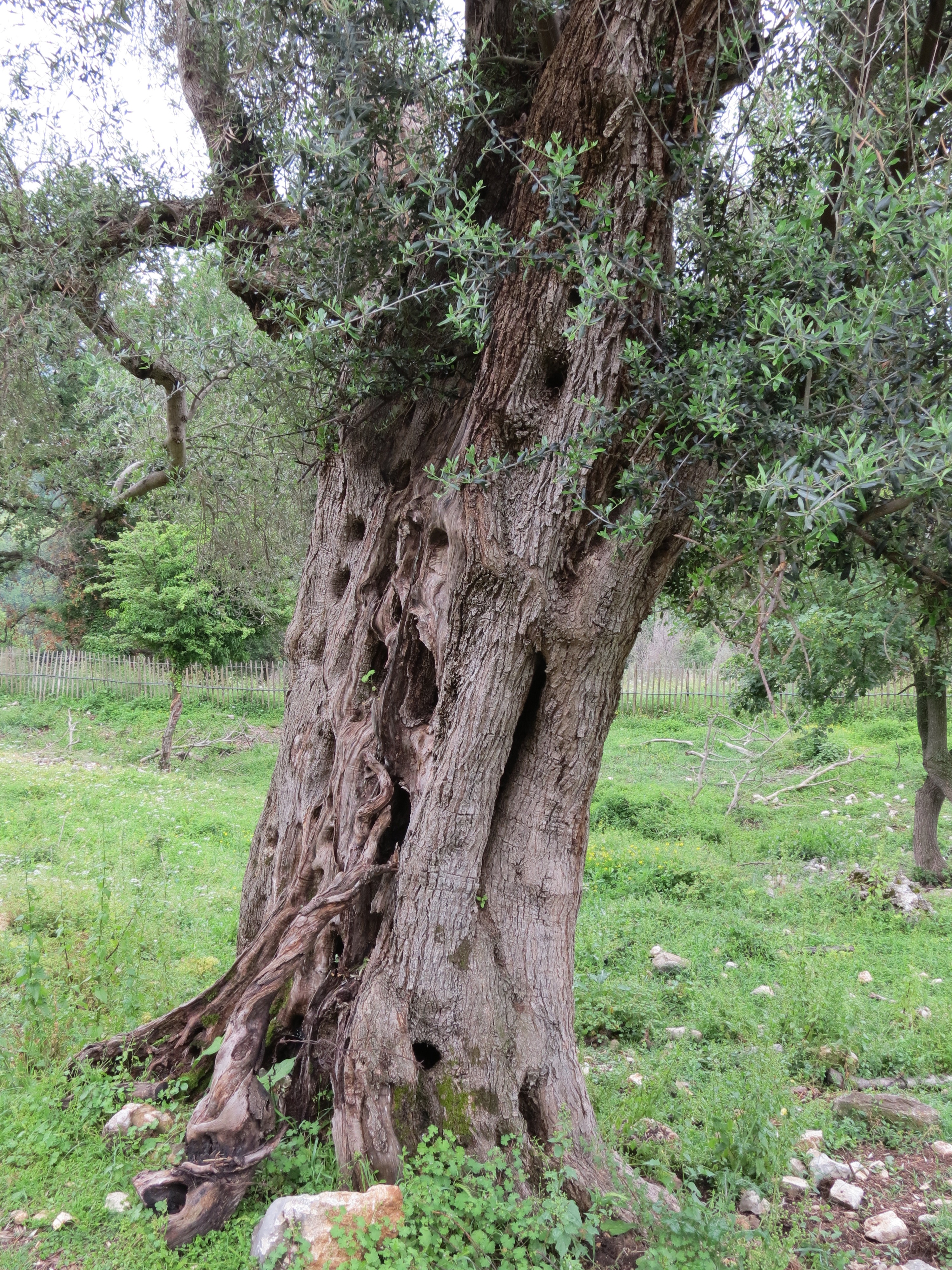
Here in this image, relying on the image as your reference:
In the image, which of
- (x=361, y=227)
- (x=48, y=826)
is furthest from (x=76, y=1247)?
(x=48, y=826)

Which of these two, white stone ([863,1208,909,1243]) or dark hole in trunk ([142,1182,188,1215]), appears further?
white stone ([863,1208,909,1243])

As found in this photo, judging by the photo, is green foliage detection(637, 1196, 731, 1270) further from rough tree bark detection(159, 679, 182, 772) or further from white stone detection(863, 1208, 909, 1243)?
rough tree bark detection(159, 679, 182, 772)

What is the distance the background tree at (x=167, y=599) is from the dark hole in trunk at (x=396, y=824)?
1240cm

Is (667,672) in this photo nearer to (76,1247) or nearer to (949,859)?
(949,859)

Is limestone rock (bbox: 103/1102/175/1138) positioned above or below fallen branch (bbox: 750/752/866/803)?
below

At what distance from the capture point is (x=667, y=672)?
20656 mm

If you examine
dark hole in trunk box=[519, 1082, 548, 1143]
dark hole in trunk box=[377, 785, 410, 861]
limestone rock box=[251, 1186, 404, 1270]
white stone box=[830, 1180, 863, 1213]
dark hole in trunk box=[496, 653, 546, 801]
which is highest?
dark hole in trunk box=[496, 653, 546, 801]

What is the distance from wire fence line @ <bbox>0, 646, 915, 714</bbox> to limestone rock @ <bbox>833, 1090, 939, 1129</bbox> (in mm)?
15332

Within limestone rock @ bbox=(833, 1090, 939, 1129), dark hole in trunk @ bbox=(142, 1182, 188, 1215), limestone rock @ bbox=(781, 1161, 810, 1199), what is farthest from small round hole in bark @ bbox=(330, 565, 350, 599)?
limestone rock @ bbox=(833, 1090, 939, 1129)

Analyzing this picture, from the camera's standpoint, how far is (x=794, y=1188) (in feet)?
12.6

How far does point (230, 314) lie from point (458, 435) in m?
2.43

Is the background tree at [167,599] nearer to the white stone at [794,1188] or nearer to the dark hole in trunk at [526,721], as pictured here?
the dark hole in trunk at [526,721]

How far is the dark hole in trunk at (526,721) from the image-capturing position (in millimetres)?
3806

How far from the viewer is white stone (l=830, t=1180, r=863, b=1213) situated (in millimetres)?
3756
